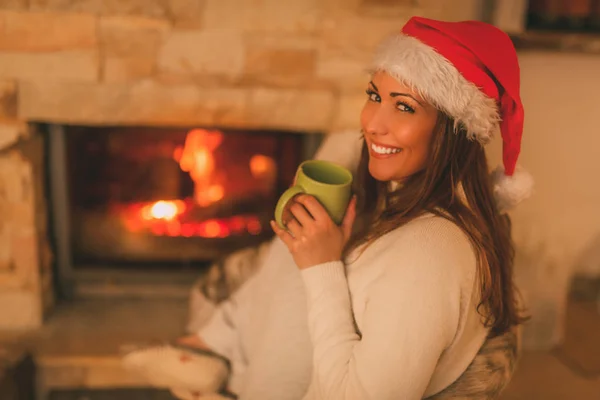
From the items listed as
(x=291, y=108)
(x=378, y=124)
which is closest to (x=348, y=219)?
(x=378, y=124)

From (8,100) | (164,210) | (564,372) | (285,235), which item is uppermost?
(8,100)

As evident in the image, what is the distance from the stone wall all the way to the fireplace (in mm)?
255

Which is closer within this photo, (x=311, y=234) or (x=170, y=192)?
(x=311, y=234)

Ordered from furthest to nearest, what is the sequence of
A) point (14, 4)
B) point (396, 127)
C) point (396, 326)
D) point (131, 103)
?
point (131, 103) < point (14, 4) < point (396, 127) < point (396, 326)

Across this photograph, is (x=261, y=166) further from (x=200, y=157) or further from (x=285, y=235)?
(x=285, y=235)

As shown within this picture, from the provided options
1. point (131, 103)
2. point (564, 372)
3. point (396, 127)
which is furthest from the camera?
point (564, 372)

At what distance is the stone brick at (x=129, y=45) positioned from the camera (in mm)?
1628

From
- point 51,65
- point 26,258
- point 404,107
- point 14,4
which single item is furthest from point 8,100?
point 404,107

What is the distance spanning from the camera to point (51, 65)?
1.64 m

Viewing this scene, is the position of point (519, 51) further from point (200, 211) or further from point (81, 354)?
point (81, 354)

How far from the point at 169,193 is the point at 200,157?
18 centimetres

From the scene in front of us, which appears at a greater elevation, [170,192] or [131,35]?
[131,35]

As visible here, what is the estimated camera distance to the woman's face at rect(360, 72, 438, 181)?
106cm

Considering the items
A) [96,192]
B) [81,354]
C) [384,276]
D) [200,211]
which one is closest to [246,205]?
[200,211]
